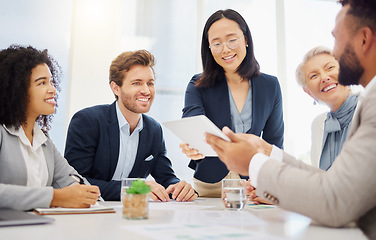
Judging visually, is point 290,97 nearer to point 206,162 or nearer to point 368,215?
point 206,162

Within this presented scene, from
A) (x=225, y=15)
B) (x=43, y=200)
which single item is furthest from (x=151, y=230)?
(x=225, y=15)

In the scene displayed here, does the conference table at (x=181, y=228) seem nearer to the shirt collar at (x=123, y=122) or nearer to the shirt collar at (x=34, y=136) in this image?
the shirt collar at (x=34, y=136)

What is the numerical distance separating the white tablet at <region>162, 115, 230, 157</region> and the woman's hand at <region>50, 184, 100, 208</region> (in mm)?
414

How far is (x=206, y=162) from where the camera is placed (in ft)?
7.22

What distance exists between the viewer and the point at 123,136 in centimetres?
237

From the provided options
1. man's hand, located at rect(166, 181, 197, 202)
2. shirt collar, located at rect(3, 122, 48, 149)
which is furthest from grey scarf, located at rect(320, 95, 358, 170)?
shirt collar, located at rect(3, 122, 48, 149)

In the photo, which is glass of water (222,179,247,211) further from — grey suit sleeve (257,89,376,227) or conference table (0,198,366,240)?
grey suit sleeve (257,89,376,227)

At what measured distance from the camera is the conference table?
0.82 meters

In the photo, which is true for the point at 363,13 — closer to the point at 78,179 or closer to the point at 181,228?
the point at 181,228

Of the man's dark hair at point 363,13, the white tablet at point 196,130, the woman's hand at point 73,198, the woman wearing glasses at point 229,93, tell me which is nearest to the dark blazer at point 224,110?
the woman wearing glasses at point 229,93

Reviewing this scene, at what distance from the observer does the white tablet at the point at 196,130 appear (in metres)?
1.18

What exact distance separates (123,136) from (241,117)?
810 mm

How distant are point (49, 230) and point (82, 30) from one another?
3.52 m

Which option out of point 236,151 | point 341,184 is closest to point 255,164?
point 236,151
